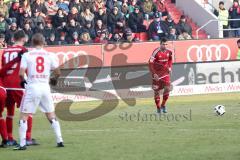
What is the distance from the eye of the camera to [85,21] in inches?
1298

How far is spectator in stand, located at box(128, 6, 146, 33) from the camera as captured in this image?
34719 millimetres

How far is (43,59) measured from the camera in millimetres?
14211

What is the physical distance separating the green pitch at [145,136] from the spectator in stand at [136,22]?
1053 cm

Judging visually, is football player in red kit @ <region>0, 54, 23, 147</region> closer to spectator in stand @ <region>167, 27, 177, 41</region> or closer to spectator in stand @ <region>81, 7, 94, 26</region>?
spectator in stand @ <region>81, 7, 94, 26</region>

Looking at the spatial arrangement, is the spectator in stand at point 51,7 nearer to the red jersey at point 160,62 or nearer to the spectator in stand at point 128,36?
the spectator in stand at point 128,36

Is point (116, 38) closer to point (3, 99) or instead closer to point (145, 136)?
point (145, 136)

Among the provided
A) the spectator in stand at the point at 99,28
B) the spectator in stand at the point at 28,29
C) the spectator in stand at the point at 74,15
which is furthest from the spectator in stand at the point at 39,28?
the spectator in stand at the point at 99,28

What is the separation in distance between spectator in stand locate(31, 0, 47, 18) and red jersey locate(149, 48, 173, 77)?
34.4 ft

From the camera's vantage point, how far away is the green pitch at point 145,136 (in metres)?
13.3

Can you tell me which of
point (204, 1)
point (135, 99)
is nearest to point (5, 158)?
point (135, 99)

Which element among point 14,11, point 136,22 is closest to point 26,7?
point 14,11

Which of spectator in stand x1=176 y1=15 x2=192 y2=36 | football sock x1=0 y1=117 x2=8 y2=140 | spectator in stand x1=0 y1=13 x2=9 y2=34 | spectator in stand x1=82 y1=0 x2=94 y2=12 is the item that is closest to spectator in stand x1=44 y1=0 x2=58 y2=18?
spectator in stand x1=82 y1=0 x2=94 y2=12

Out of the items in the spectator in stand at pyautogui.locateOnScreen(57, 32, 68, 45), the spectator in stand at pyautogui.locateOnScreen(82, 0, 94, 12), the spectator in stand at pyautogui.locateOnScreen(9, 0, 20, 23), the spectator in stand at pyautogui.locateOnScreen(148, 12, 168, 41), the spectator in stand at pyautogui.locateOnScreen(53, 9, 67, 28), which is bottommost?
the spectator in stand at pyautogui.locateOnScreen(57, 32, 68, 45)

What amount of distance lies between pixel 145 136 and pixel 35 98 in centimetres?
317
